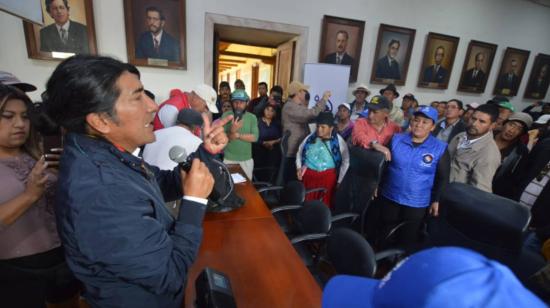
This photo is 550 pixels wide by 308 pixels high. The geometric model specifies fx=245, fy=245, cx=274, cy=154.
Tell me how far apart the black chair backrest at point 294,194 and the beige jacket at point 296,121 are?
100cm

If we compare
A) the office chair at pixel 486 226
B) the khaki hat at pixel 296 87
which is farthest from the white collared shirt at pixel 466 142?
the khaki hat at pixel 296 87

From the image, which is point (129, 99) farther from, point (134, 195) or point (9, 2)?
point (9, 2)

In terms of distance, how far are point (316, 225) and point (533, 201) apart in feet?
6.06

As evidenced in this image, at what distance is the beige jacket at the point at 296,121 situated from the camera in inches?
132

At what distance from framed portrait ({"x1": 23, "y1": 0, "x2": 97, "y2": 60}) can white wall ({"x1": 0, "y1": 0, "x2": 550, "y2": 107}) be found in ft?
0.41

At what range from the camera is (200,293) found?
34.8 inches

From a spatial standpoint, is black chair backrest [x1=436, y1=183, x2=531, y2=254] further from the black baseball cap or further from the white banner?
the white banner

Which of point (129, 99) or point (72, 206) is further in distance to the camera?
point (129, 99)

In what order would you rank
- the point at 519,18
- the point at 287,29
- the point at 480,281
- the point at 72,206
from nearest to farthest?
the point at 480,281, the point at 72,206, the point at 287,29, the point at 519,18

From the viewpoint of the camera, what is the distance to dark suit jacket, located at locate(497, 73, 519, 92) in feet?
19.7

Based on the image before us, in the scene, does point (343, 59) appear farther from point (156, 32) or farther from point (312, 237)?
point (312, 237)

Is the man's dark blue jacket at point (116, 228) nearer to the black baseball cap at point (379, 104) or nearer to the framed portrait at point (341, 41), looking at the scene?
the black baseball cap at point (379, 104)

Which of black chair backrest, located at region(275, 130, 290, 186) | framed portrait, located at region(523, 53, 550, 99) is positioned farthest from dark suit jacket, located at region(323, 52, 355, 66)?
framed portrait, located at region(523, 53, 550, 99)

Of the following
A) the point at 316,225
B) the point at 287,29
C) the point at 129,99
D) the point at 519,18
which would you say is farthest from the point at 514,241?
the point at 519,18
